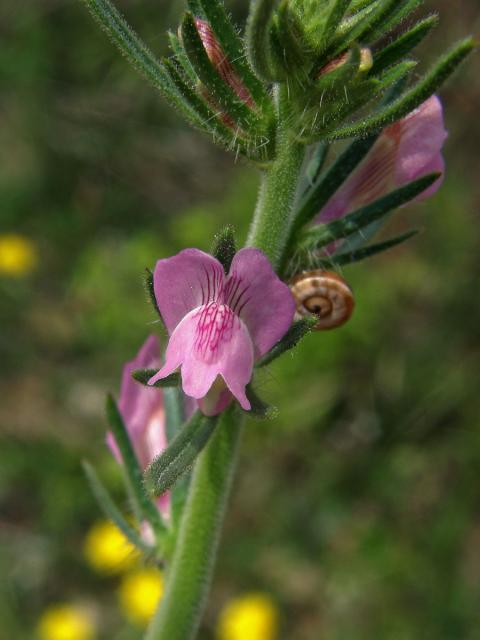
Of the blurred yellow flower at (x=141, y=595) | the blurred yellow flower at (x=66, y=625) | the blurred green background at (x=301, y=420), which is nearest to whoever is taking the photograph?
the blurred yellow flower at (x=141, y=595)

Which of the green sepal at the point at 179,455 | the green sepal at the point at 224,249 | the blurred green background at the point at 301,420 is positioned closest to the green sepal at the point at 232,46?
the green sepal at the point at 224,249

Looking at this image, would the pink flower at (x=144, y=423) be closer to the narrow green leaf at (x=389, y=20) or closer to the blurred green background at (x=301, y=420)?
the narrow green leaf at (x=389, y=20)

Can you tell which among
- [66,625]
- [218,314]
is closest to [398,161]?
[218,314]

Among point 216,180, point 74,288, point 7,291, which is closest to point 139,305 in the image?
point 74,288

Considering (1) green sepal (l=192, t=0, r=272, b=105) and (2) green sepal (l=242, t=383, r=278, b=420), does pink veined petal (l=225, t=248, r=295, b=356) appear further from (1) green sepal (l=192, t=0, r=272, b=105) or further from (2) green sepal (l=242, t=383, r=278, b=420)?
(1) green sepal (l=192, t=0, r=272, b=105)

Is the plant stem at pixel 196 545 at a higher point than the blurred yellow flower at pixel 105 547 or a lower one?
higher

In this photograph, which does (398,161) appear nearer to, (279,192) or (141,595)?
(279,192)
